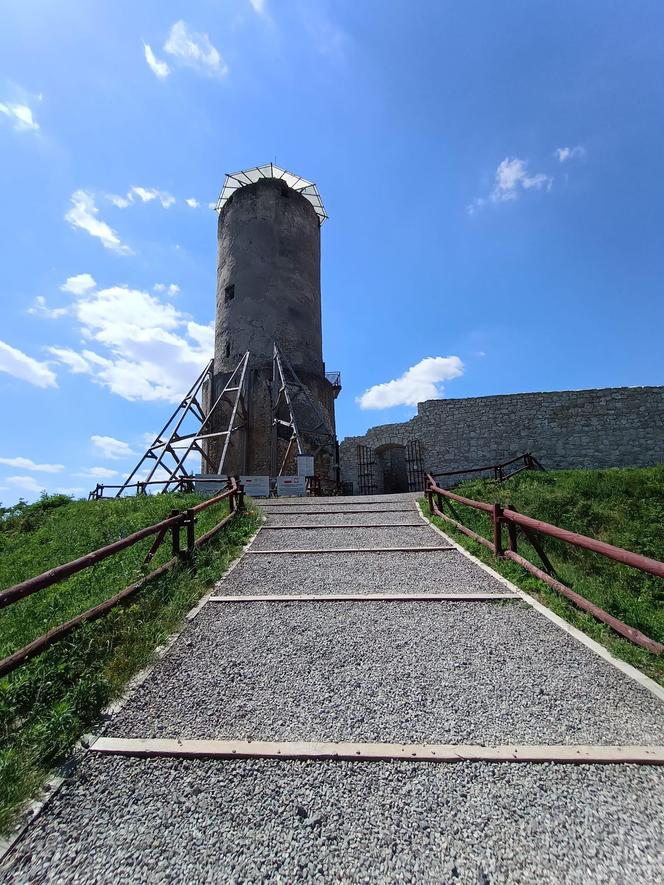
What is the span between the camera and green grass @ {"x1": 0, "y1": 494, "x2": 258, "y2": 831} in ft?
7.09

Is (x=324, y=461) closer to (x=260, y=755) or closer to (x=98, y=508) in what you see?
(x=98, y=508)

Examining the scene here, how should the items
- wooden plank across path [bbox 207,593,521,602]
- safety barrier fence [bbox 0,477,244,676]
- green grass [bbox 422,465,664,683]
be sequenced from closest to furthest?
safety barrier fence [bbox 0,477,244,676], green grass [bbox 422,465,664,683], wooden plank across path [bbox 207,593,521,602]

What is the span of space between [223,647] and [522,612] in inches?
103

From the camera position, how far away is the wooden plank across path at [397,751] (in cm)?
205

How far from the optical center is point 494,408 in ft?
53.0

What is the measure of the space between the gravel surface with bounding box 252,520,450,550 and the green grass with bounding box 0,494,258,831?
49cm

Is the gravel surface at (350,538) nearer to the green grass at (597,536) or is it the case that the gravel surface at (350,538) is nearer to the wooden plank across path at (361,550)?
the wooden plank across path at (361,550)

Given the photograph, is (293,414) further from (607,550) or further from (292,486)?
(607,550)

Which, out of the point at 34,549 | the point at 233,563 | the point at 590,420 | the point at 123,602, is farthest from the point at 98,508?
the point at 590,420

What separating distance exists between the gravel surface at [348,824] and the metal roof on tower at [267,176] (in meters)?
22.8

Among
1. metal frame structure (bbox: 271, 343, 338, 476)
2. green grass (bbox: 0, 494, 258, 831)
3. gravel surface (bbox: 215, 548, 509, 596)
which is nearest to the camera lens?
green grass (bbox: 0, 494, 258, 831)

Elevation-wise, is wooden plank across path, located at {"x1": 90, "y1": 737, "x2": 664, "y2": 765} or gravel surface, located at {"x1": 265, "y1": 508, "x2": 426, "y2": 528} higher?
gravel surface, located at {"x1": 265, "y1": 508, "x2": 426, "y2": 528}

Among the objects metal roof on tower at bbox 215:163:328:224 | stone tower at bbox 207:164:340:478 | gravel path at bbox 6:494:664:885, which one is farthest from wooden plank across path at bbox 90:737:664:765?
metal roof on tower at bbox 215:163:328:224

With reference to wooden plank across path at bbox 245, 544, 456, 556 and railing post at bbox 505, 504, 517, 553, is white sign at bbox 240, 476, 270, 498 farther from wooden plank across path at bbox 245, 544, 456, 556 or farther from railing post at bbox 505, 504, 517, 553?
railing post at bbox 505, 504, 517, 553
